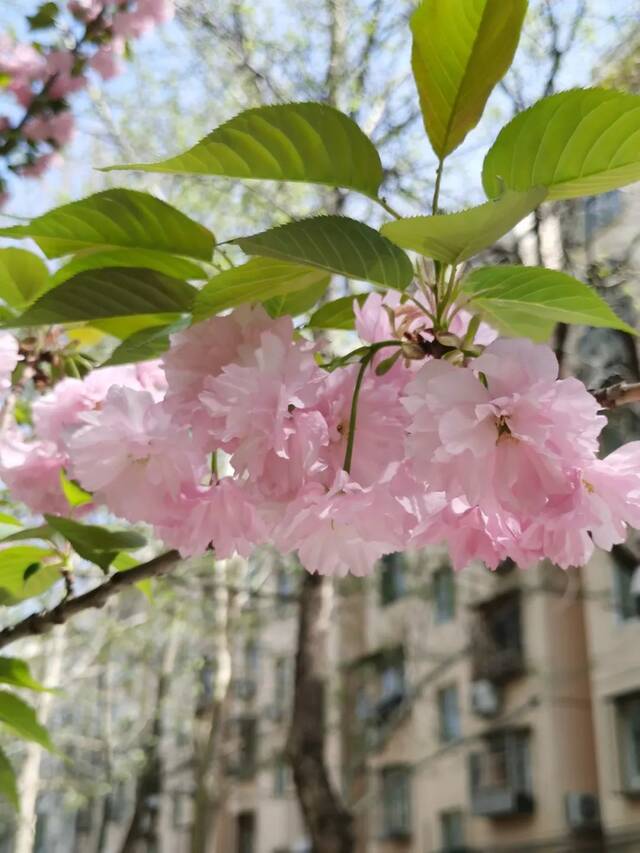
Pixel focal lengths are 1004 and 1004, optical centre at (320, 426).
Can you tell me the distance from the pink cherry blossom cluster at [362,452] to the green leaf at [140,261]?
0.31 feet

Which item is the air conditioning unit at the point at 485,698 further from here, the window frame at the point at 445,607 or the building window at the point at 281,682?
the building window at the point at 281,682

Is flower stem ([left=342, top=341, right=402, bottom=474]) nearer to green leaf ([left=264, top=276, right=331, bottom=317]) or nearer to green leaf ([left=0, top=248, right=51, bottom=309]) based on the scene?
green leaf ([left=264, top=276, right=331, bottom=317])

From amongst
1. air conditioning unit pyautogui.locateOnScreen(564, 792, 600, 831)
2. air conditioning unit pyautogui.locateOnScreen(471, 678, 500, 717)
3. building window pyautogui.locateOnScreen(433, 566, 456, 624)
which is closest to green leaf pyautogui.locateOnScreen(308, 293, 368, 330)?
air conditioning unit pyautogui.locateOnScreen(564, 792, 600, 831)

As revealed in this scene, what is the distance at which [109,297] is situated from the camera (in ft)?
2.31

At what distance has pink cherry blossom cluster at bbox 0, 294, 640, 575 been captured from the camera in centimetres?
56

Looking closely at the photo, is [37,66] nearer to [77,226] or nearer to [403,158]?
[403,158]

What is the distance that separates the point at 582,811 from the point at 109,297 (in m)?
11.9

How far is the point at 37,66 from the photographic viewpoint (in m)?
3.27

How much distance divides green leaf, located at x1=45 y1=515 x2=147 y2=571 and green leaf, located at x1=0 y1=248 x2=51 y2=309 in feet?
0.83

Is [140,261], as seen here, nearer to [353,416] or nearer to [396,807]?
[353,416]

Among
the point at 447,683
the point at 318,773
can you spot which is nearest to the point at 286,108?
the point at 318,773

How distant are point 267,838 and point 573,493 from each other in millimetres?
18004

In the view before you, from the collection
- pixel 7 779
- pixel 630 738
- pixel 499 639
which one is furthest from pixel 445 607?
pixel 7 779

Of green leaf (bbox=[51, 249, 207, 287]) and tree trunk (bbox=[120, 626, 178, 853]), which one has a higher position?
tree trunk (bbox=[120, 626, 178, 853])
